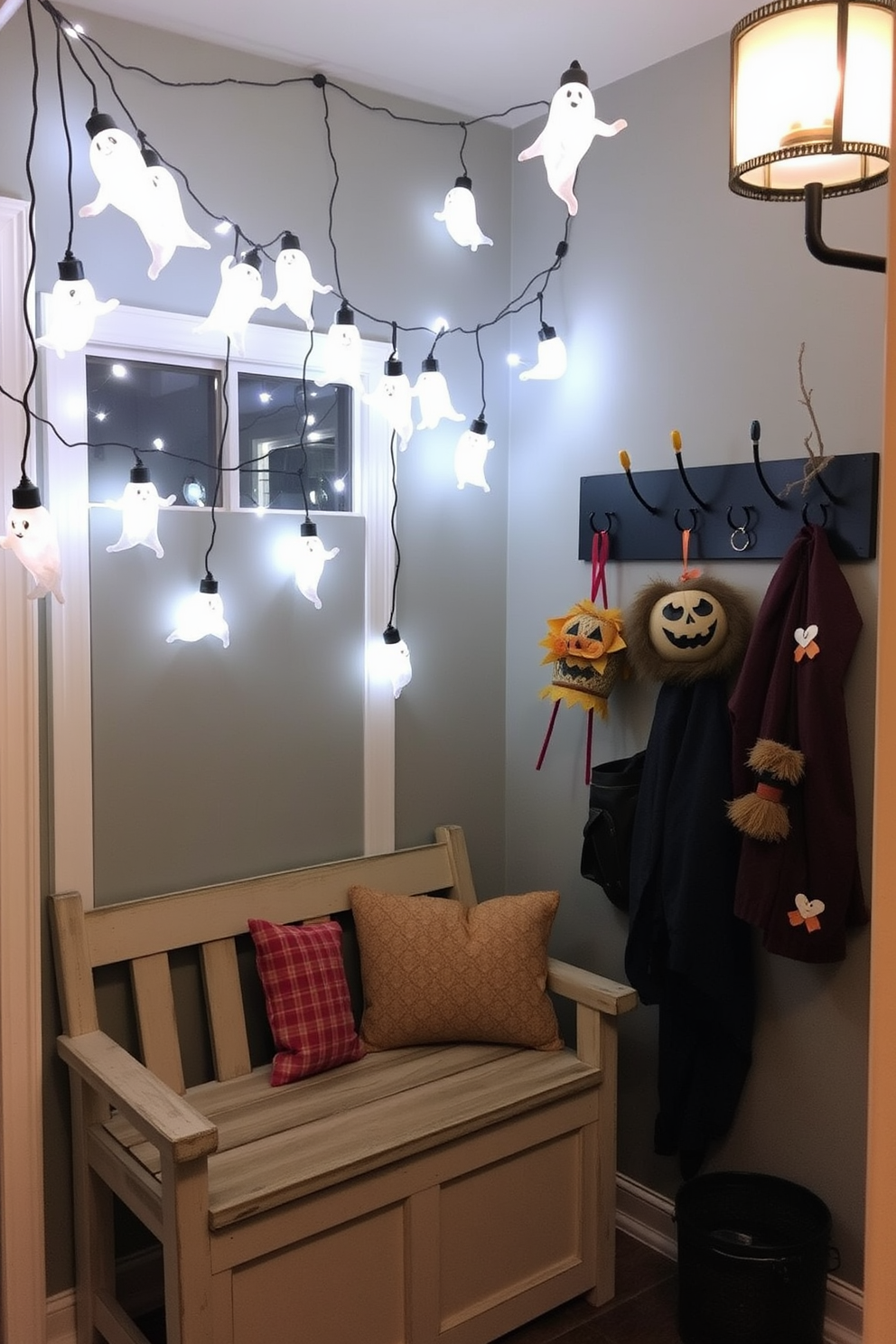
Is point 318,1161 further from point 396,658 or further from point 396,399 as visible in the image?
point 396,399

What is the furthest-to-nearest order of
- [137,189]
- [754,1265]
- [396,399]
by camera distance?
1. [396,399]
2. [754,1265]
3. [137,189]

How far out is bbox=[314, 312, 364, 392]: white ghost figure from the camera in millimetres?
2547

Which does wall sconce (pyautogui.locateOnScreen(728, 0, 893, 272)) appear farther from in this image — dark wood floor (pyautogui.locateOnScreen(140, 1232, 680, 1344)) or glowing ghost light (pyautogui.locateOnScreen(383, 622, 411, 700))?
dark wood floor (pyautogui.locateOnScreen(140, 1232, 680, 1344))

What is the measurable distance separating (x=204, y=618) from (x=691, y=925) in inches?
47.5

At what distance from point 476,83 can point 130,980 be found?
220cm

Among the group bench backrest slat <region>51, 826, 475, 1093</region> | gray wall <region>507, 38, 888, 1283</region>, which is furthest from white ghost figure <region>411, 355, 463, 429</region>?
bench backrest slat <region>51, 826, 475, 1093</region>

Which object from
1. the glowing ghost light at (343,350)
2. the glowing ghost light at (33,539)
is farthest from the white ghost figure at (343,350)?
the glowing ghost light at (33,539)

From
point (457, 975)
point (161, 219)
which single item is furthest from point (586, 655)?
point (161, 219)

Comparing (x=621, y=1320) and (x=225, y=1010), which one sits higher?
(x=225, y=1010)

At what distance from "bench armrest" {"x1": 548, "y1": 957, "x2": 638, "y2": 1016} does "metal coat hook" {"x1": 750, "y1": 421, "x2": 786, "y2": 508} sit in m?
1.10

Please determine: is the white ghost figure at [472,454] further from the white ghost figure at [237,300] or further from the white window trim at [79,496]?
the white ghost figure at [237,300]

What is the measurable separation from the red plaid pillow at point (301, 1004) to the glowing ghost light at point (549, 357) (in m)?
1.43

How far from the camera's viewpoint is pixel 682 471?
8.35 feet

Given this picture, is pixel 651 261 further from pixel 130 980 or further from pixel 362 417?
pixel 130 980
